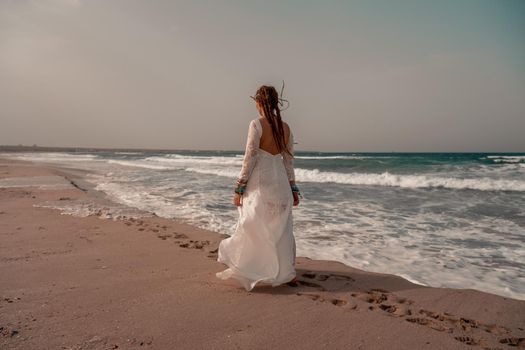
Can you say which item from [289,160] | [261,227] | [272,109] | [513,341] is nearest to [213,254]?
[261,227]

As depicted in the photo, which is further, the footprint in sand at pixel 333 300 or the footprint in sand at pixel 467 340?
the footprint in sand at pixel 333 300

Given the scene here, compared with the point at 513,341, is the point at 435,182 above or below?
above

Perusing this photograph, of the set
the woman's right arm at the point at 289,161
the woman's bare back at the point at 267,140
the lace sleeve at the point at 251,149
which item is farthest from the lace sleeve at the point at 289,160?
the lace sleeve at the point at 251,149

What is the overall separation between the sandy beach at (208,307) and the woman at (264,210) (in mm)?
212

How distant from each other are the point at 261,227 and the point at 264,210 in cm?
17

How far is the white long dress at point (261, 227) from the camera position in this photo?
3508 millimetres

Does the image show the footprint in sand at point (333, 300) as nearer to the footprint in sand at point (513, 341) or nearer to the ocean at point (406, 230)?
the footprint in sand at point (513, 341)

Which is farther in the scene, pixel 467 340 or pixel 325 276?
pixel 325 276

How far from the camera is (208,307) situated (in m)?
3.00

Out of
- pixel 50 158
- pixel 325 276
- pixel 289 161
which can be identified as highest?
pixel 289 161

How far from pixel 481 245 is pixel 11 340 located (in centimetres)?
597

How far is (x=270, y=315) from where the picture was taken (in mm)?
2889

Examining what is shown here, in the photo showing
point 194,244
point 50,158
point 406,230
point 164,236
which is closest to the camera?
point 194,244

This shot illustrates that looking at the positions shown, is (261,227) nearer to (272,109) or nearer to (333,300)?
(333,300)
